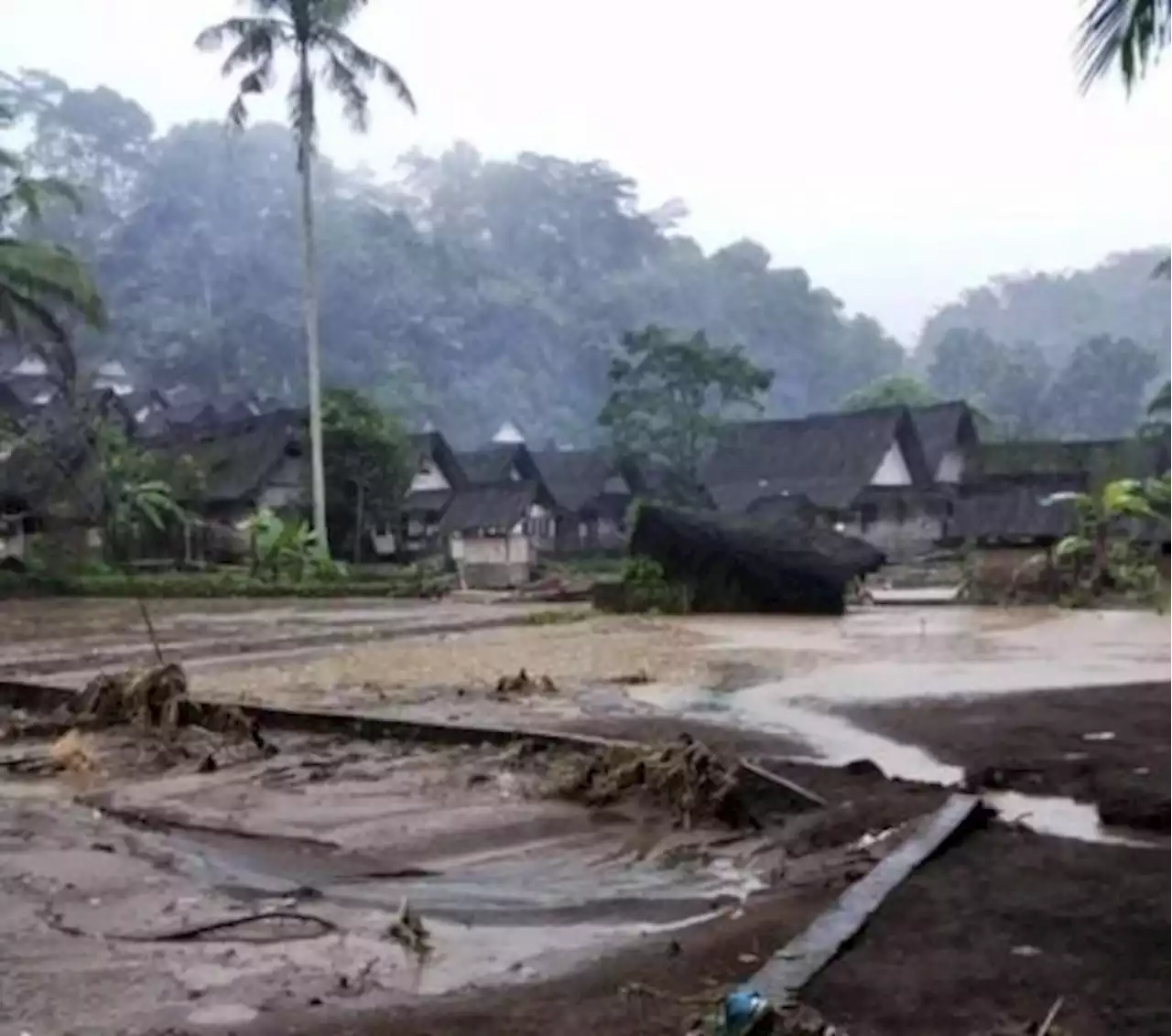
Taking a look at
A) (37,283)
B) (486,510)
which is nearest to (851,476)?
(486,510)

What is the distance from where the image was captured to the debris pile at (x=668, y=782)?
7953 millimetres

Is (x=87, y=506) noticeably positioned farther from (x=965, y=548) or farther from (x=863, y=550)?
Result: (x=965, y=548)

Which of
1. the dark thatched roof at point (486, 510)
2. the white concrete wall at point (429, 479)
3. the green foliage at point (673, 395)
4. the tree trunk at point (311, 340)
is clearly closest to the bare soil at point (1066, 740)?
the tree trunk at point (311, 340)

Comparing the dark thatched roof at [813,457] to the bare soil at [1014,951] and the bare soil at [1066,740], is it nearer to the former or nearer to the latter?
the bare soil at [1066,740]

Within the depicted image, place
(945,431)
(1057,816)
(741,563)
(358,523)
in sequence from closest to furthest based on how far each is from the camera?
(1057,816) < (741,563) < (358,523) < (945,431)

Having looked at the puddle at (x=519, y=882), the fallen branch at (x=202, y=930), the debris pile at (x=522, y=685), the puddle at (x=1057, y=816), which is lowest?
the puddle at (x=519, y=882)

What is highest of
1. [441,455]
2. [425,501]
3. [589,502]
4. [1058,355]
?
[1058,355]

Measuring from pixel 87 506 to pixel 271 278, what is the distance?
4350 cm

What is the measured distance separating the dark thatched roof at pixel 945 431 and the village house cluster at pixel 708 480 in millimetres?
52

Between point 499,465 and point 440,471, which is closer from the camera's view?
point 440,471

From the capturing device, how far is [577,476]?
5644 centimetres

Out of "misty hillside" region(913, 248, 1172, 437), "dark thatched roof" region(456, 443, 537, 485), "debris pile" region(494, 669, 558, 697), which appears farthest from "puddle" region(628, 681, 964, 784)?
"misty hillside" region(913, 248, 1172, 437)

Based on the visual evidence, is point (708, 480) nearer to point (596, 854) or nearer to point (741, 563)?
point (741, 563)

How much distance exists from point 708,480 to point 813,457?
3.99 metres
